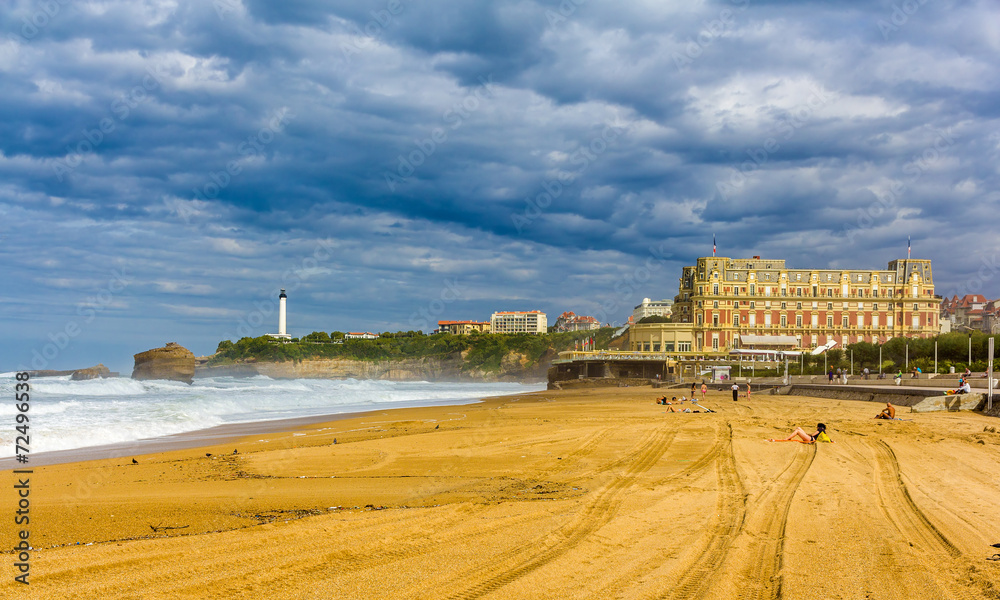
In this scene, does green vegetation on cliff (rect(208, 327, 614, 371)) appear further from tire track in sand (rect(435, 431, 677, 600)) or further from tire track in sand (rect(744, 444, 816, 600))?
tire track in sand (rect(435, 431, 677, 600))

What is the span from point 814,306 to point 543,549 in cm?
8680

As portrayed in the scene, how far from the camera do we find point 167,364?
86.9 meters

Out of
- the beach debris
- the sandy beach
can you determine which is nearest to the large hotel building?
the sandy beach

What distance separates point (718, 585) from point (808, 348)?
8563 centimetres

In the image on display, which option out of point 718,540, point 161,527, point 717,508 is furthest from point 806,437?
point 161,527

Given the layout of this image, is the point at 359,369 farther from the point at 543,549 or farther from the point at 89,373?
the point at 543,549

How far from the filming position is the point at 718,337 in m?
82.1

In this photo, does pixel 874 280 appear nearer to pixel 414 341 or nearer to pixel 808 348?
pixel 808 348

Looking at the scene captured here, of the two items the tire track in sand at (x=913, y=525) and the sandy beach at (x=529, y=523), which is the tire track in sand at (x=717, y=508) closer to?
the sandy beach at (x=529, y=523)

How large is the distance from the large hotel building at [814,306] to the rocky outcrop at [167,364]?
6904 cm

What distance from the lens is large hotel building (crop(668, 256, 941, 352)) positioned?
81.4 meters

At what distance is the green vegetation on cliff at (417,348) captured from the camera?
127562 millimetres

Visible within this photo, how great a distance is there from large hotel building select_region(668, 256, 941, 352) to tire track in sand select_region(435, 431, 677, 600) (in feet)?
254

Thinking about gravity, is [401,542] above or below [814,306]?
below
